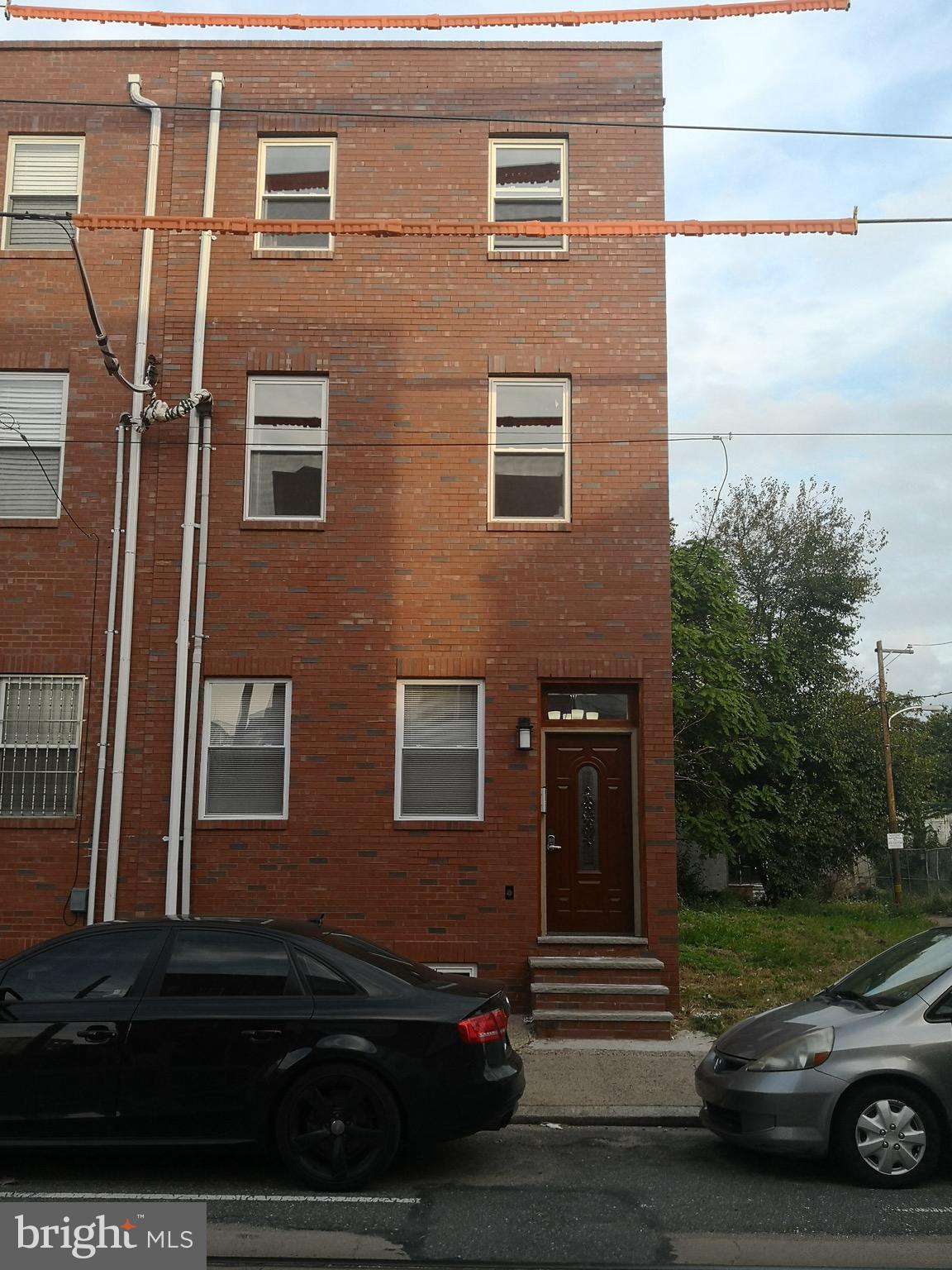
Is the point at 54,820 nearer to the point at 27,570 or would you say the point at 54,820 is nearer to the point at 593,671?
the point at 27,570

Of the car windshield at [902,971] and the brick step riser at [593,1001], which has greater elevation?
the car windshield at [902,971]

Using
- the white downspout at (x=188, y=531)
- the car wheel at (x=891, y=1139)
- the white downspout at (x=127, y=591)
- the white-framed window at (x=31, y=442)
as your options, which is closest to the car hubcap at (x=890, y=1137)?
the car wheel at (x=891, y=1139)

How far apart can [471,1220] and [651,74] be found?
38.0ft

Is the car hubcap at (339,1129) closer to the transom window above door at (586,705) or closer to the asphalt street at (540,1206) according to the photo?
the asphalt street at (540,1206)

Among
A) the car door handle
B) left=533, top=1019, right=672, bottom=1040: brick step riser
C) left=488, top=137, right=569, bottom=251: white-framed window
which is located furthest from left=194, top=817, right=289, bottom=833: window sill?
left=488, top=137, right=569, bottom=251: white-framed window

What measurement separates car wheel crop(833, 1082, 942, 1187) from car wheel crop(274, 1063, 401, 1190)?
2530 millimetres

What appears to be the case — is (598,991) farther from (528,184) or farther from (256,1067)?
(528,184)

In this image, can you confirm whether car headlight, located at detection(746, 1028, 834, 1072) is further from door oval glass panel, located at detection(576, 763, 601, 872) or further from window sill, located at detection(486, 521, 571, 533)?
window sill, located at detection(486, 521, 571, 533)

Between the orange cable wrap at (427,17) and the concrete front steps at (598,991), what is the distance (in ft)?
26.9

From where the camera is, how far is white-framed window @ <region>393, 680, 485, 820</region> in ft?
39.4

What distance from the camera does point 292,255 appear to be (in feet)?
42.2

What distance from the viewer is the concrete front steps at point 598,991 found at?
10719 mm

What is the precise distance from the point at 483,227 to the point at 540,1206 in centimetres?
774

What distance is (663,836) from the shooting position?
1180cm
